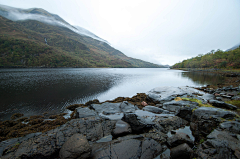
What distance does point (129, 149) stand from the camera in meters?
5.50

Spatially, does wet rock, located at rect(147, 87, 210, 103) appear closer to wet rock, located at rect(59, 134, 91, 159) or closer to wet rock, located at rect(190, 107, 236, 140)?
wet rock, located at rect(190, 107, 236, 140)

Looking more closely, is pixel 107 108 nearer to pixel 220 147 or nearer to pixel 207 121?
pixel 207 121

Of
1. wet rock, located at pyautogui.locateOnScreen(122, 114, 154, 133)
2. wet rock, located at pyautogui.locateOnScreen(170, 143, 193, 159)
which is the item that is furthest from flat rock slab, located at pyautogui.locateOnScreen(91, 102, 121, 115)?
wet rock, located at pyautogui.locateOnScreen(170, 143, 193, 159)

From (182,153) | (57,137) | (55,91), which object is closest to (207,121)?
(182,153)

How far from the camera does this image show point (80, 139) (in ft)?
17.9

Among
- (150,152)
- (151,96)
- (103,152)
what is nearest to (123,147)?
(103,152)

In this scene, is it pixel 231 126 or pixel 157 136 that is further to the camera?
pixel 157 136

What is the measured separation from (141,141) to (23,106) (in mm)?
17778

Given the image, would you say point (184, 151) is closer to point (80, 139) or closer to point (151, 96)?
point (80, 139)

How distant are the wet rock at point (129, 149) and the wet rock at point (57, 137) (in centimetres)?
130

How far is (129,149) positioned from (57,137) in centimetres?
464

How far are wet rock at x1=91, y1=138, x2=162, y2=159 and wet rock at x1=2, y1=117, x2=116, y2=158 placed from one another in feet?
4.27

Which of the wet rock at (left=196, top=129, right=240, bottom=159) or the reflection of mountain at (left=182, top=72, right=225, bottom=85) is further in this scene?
the reflection of mountain at (left=182, top=72, right=225, bottom=85)

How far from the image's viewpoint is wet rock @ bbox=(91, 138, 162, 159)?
17.2ft
